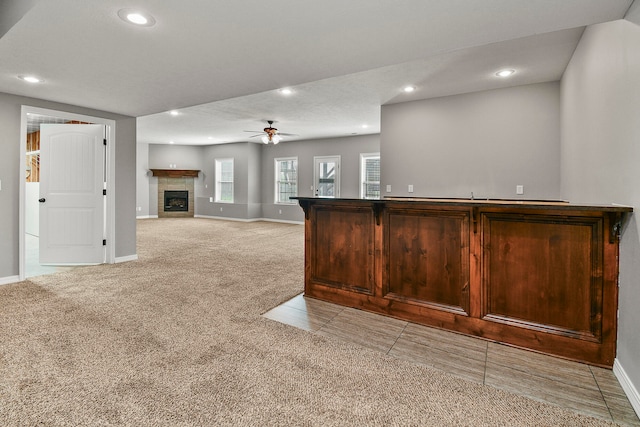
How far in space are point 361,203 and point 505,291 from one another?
136cm

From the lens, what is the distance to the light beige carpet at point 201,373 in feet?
5.20

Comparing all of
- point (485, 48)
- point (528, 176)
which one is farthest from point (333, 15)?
point (528, 176)

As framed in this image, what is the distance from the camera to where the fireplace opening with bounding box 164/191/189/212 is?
11.7 m

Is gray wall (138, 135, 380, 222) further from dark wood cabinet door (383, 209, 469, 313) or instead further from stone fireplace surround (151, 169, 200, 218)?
dark wood cabinet door (383, 209, 469, 313)

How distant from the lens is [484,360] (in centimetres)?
214

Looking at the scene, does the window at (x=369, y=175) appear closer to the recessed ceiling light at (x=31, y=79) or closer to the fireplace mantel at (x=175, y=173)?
the fireplace mantel at (x=175, y=173)

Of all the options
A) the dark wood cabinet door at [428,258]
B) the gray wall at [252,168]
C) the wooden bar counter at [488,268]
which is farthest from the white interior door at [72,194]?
the gray wall at [252,168]

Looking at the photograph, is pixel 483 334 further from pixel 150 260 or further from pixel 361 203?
pixel 150 260

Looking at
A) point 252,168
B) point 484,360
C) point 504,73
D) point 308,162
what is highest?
point 504,73

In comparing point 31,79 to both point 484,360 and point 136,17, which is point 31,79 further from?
point 484,360

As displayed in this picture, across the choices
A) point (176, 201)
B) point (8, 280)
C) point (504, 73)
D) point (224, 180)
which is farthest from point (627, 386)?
point (176, 201)

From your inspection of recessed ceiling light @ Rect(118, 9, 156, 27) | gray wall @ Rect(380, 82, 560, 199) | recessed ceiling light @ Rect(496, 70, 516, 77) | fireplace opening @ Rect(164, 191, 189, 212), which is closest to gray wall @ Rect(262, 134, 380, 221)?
fireplace opening @ Rect(164, 191, 189, 212)

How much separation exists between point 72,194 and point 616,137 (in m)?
6.28

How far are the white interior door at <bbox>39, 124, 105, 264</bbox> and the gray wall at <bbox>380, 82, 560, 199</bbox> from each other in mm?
4623
